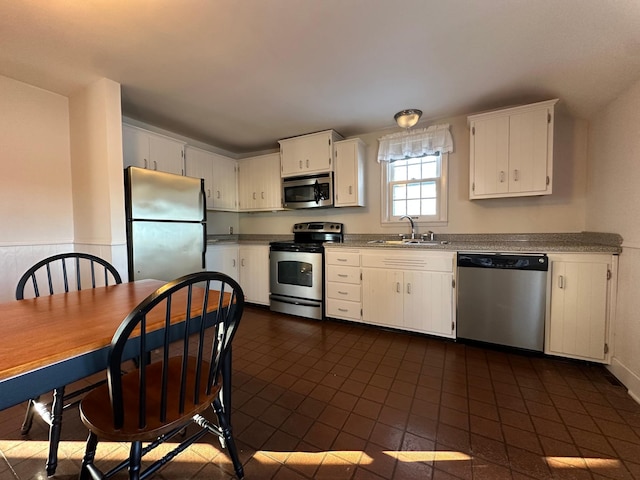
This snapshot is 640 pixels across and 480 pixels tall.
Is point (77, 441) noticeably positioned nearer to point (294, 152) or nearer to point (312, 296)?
point (312, 296)

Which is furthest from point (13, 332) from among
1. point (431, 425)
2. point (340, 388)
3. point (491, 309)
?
point (491, 309)

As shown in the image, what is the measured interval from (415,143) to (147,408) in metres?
3.30

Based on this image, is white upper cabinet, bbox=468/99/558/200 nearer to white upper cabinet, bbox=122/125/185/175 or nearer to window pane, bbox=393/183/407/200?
A: window pane, bbox=393/183/407/200

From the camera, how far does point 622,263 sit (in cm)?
201

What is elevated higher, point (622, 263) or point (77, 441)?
point (622, 263)

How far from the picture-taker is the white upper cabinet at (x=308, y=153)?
3436 millimetres

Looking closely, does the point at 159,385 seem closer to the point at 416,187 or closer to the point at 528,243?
the point at 416,187

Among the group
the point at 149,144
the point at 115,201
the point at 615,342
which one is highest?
the point at 149,144

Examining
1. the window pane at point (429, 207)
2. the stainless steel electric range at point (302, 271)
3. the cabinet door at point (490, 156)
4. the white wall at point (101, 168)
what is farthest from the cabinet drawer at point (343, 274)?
the white wall at point (101, 168)

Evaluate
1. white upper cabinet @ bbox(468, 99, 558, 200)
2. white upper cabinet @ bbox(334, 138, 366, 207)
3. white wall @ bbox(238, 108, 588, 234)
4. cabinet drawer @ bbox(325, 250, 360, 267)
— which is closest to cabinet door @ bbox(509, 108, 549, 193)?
white upper cabinet @ bbox(468, 99, 558, 200)

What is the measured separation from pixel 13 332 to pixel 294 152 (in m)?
3.17

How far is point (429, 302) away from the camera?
107 inches

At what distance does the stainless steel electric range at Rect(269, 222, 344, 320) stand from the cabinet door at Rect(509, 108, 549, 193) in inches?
78.6

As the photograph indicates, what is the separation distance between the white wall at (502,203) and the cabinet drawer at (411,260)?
0.66 m
